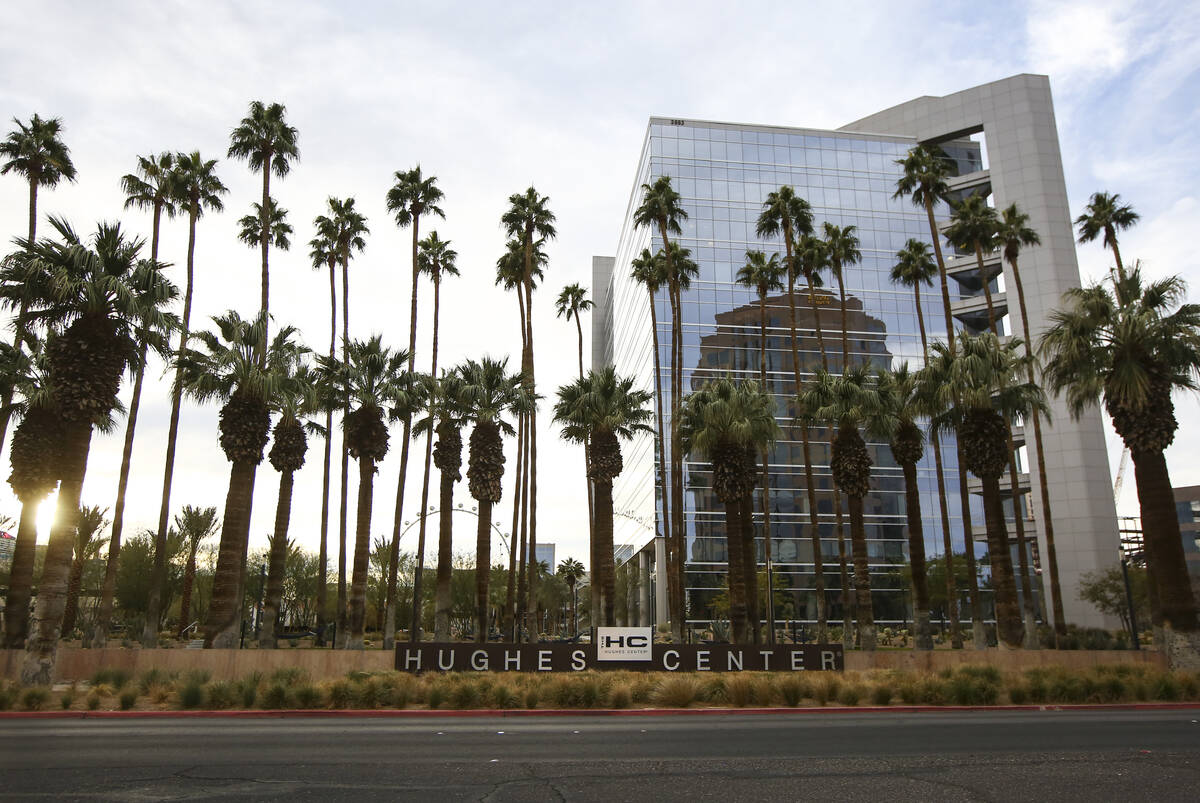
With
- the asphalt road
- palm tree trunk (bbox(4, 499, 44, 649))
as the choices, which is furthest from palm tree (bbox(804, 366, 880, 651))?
palm tree trunk (bbox(4, 499, 44, 649))

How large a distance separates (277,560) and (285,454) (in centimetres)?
438

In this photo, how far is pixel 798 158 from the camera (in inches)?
3019

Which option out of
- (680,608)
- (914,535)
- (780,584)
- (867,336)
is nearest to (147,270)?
(680,608)

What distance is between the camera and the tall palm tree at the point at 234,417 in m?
29.4

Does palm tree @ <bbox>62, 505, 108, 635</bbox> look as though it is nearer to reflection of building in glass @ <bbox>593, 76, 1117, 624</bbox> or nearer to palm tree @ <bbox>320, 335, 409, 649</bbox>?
palm tree @ <bbox>320, 335, 409, 649</bbox>

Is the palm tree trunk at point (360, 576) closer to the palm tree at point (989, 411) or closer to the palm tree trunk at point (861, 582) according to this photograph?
the palm tree trunk at point (861, 582)

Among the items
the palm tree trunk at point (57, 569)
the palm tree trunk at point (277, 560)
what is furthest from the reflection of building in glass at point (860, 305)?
the palm tree trunk at point (57, 569)

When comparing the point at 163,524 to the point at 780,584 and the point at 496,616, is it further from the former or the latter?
the point at 496,616

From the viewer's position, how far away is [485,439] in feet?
125

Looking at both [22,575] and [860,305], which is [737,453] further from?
[860,305]

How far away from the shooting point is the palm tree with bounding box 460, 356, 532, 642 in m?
37.4

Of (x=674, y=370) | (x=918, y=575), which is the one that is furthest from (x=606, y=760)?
(x=674, y=370)

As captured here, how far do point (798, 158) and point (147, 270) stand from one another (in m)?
63.6

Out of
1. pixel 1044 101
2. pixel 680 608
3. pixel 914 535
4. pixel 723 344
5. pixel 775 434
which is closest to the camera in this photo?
pixel 914 535
